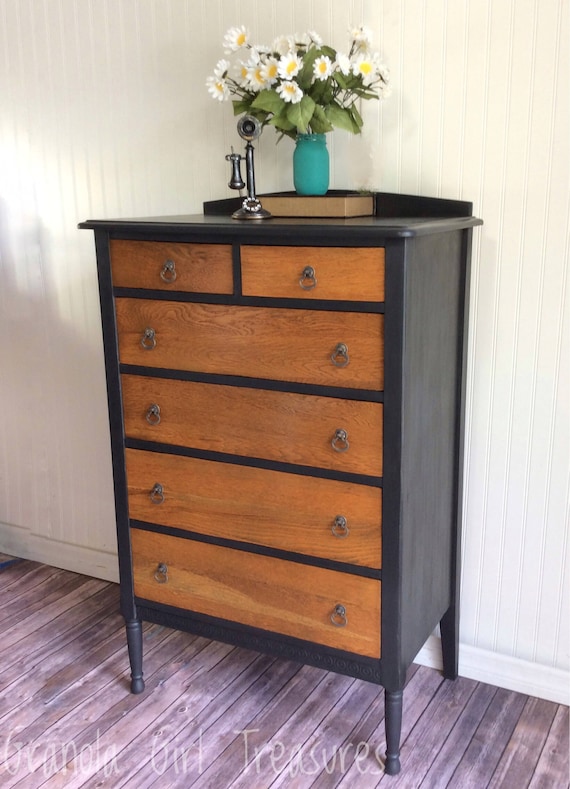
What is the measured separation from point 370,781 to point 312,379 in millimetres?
873

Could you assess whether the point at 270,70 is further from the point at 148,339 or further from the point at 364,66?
the point at 148,339

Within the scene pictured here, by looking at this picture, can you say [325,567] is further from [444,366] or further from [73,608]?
[73,608]

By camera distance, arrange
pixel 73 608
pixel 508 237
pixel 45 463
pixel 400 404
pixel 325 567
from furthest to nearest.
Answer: pixel 45 463, pixel 73 608, pixel 508 237, pixel 325 567, pixel 400 404

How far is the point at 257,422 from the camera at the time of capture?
5.42 feet

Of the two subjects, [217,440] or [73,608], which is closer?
[217,440]

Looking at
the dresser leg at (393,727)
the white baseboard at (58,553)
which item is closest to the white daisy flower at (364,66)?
the dresser leg at (393,727)

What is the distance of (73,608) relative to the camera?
7.95 feet

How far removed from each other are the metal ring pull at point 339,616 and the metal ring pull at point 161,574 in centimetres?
44

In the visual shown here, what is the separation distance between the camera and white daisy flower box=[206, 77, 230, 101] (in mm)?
1829

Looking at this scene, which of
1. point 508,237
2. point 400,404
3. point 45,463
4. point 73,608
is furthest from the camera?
point 45,463

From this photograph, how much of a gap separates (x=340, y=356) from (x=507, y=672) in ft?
3.29

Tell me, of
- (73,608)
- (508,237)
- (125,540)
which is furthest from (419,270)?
(73,608)

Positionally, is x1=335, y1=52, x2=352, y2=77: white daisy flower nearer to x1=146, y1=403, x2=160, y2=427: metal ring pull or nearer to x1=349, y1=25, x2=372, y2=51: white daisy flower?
x1=349, y1=25, x2=372, y2=51: white daisy flower

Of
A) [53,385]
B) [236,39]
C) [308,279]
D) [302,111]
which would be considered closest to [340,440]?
[308,279]
